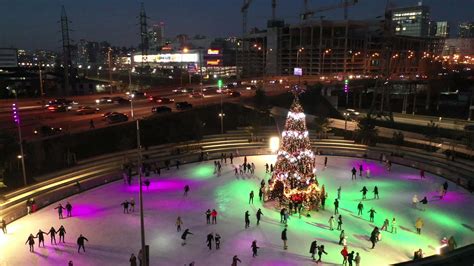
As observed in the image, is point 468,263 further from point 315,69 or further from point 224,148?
point 315,69

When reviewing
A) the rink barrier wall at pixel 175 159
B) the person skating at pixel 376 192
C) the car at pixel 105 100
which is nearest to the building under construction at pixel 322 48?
the car at pixel 105 100

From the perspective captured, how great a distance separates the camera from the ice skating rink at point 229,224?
18.8 m

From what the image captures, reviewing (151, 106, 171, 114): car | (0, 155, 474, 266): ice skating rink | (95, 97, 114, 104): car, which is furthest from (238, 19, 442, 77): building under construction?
(0, 155, 474, 266): ice skating rink

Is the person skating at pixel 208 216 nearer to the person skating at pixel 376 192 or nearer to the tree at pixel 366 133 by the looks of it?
the person skating at pixel 376 192

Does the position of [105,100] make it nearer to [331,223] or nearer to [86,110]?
[86,110]

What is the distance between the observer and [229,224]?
22.5 m

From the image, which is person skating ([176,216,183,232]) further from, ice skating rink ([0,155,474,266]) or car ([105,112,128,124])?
car ([105,112,128,124])

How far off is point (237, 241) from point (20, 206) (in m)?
14.2

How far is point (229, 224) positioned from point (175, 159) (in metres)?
14.4

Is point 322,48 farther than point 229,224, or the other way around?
point 322,48

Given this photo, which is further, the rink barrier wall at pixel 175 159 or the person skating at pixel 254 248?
the rink barrier wall at pixel 175 159

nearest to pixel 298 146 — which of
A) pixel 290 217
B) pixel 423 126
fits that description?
pixel 290 217

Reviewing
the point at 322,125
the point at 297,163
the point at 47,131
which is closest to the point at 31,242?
the point at 297,163

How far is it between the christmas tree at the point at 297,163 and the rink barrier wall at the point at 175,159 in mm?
13856
